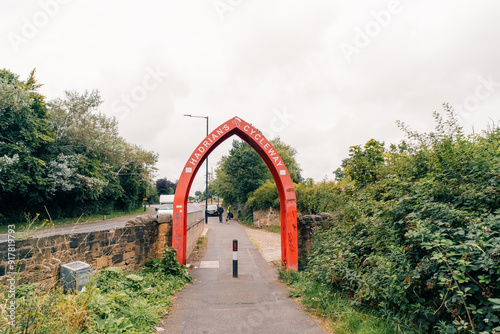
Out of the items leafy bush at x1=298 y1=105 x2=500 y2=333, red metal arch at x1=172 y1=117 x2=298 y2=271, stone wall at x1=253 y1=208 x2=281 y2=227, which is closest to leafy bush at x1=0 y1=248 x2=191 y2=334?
red metal arch at x1=172 y1=117 x2=298 y2=271

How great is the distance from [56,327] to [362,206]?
4.85 metres

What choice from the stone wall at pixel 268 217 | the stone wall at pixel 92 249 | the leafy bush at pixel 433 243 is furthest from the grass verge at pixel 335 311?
the stone wall at pixel 268 217

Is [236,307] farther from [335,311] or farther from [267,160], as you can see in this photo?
[267,160]

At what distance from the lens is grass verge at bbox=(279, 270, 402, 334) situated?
3.98m

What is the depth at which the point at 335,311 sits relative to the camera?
475cm

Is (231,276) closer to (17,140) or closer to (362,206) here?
(362,206)

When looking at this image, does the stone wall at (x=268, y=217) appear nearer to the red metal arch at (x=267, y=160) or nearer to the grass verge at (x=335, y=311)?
the red metal arch at (x=267, y=160)

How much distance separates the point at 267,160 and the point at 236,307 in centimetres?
436

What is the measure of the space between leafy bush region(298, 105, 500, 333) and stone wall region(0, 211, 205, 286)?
170 inches

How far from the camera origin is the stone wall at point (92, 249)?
4.40 meters

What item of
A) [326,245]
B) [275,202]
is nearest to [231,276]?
[326,245]

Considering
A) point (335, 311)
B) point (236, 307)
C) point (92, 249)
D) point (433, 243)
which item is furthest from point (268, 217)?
point (433, 243)

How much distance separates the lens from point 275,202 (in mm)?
24281

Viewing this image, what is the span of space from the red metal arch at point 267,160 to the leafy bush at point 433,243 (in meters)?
1.92
